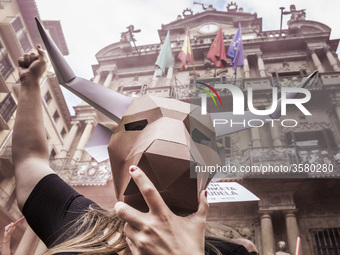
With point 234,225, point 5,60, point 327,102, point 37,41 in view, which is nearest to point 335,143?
point 327,102

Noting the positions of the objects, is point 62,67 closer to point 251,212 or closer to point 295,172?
point 295,172

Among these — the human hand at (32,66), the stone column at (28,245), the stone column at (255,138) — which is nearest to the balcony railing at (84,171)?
the stone column at (28,245)

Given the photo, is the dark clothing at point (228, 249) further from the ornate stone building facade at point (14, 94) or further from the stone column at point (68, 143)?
the stone column at point (68, 143)

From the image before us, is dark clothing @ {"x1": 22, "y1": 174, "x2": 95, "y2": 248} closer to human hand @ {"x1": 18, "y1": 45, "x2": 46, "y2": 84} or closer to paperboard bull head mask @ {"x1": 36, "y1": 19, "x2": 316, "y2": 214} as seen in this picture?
paperboard bull head mask @ {"x1": 36, "y1": 19, "x2": 316, "y2": 214}

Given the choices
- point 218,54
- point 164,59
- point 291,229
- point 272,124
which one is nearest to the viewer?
point 272,124

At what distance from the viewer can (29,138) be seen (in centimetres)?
171

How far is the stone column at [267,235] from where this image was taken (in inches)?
286

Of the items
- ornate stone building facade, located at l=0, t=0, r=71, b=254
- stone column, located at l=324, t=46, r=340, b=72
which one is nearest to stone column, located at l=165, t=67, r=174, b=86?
stone column, located at l=324, t=46, r=340, b=72

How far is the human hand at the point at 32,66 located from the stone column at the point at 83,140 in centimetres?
1103

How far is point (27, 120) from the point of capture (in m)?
1.72

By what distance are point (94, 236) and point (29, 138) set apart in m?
0.87

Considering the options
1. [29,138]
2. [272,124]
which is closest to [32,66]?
[29,138]

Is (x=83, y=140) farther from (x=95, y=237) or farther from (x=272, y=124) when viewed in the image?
(x=95, y=237)

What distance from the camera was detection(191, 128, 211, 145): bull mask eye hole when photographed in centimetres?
153
